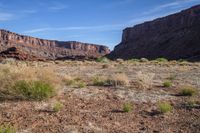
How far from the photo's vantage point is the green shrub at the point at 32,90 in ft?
31.9

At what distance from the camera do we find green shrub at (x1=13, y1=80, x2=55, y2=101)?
31.9ft

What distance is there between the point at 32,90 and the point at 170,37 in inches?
3911

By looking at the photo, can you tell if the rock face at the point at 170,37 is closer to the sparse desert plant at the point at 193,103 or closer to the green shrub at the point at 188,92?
the green shrub at the point at 188,92

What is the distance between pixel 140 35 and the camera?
484 ft

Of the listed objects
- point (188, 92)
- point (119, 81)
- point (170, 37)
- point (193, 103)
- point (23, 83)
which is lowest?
point (193, 103)

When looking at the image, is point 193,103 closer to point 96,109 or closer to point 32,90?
point 96,109

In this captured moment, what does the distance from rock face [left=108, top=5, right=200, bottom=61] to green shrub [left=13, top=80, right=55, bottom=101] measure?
59210 millimetres

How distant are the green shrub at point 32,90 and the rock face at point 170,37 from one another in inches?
2331

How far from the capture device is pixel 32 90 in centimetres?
977

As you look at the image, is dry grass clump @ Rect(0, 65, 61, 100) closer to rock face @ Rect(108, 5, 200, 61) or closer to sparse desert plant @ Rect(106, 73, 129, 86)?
sparse desert plant @ Rect(106, 73, 129, 86)

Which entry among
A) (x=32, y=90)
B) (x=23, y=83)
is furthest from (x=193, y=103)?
(x=23, y=83)

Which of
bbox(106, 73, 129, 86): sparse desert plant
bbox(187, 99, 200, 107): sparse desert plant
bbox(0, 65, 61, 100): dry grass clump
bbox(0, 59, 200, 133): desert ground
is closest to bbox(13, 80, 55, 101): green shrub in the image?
bbox(0, 65, 61, 100): dry grass clump

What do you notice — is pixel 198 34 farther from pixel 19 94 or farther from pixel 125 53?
pixel 19 94

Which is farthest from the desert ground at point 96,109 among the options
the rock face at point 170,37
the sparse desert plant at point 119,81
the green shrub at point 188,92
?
the rock face at point 170,37
